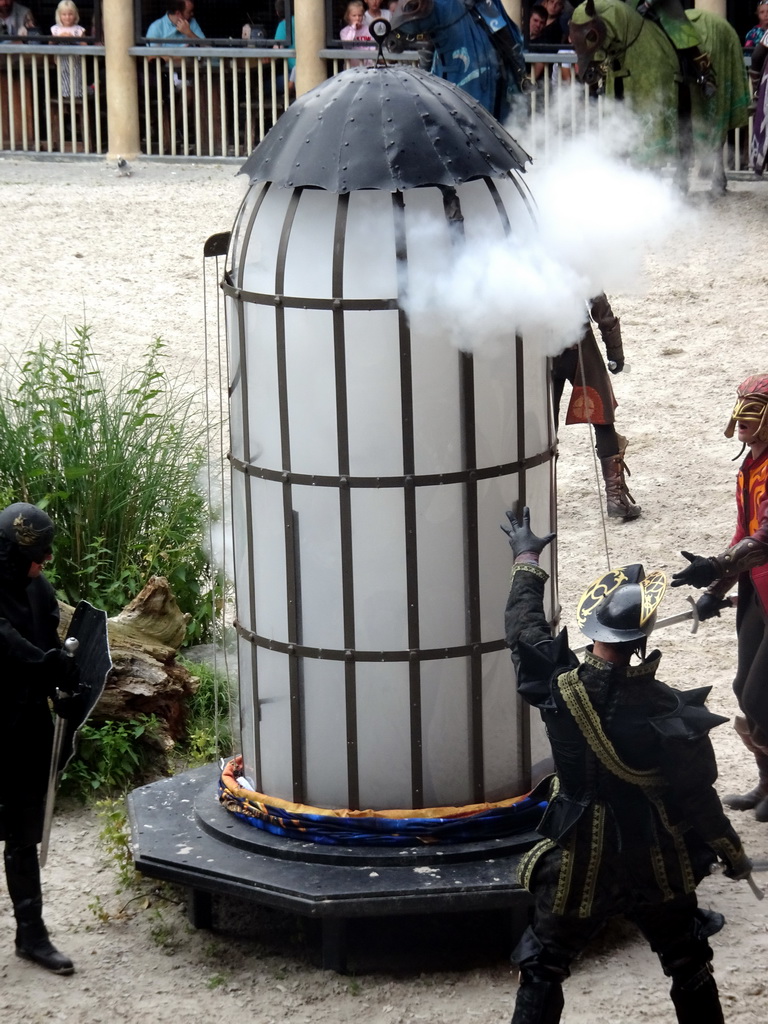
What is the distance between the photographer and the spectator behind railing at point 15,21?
15.6 meters

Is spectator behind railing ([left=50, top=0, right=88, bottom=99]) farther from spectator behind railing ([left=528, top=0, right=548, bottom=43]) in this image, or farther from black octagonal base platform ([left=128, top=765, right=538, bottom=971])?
black octagonal base platform ([left=128, top=765, right=538, bottom=971])

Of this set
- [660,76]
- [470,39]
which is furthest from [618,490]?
[660,76]

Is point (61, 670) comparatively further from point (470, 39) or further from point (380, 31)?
point (470, 39)

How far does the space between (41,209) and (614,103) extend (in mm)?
4972

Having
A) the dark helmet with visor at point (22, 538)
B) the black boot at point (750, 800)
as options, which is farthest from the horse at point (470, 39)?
the dark helmet with visor at point (22, 538)

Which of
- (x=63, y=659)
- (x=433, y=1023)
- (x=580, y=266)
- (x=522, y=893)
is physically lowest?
(x=433, y=1023)

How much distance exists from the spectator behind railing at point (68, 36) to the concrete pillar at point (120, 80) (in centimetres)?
32

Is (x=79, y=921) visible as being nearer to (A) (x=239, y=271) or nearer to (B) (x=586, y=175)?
(A) (x=239, y=271)

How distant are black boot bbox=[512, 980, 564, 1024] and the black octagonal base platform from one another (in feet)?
1.73

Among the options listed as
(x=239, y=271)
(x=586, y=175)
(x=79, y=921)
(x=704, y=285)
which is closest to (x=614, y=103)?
(x=704, y=285)

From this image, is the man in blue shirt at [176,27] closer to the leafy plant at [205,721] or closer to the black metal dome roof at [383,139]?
the leafy plant at [205,721]

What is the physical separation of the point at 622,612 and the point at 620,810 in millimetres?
509

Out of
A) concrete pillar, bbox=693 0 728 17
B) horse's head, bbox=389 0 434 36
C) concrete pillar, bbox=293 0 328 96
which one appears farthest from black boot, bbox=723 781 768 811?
concrete pillar, bbox=293 0 328 96

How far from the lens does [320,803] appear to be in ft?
16.7
